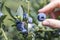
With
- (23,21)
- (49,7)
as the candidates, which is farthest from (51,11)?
(23,21)

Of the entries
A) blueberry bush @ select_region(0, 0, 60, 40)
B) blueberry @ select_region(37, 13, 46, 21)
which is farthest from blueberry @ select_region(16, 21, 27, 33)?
blueberry @ select_region(37, 13, 46, 21)

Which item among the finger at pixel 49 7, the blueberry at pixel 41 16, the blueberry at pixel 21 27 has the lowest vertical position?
the blueberry at pixel 21 27

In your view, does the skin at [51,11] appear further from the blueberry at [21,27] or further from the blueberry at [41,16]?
the blueberry at [21,27]

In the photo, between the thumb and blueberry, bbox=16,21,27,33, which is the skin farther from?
blueberry, bbox=16,21,27,33

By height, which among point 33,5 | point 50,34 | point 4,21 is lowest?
point 50,34

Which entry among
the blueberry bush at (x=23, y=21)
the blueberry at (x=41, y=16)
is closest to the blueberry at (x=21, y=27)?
the blueberry bush at (x=23, y=21)

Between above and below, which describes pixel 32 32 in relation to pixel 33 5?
below

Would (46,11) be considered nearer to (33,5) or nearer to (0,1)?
(33,5)

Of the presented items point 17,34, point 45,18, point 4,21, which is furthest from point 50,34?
point 4,21
